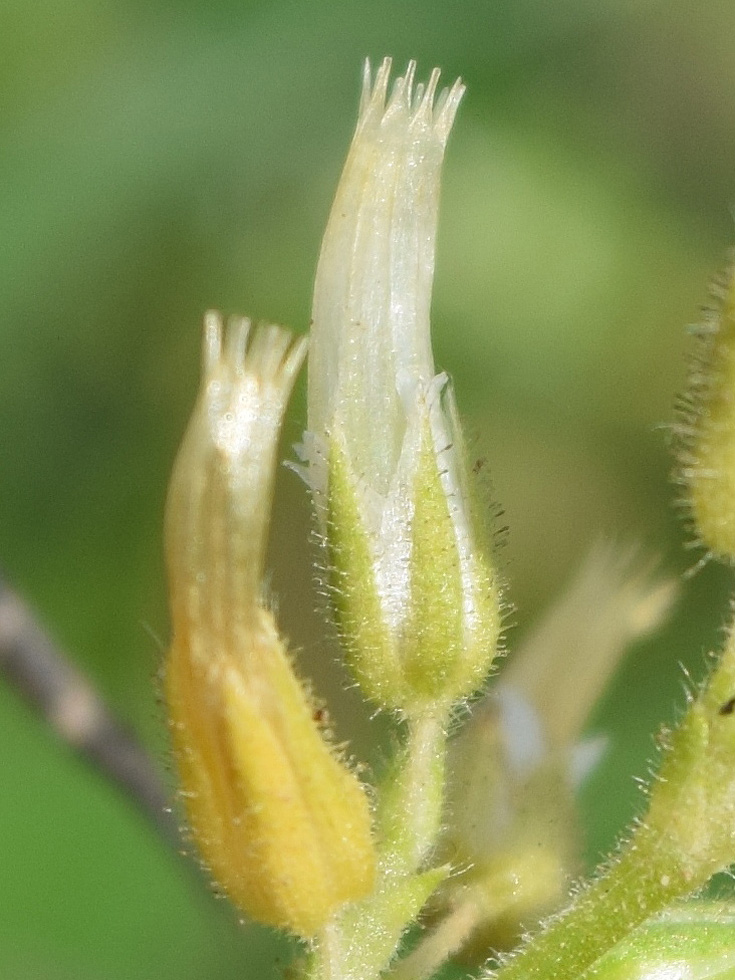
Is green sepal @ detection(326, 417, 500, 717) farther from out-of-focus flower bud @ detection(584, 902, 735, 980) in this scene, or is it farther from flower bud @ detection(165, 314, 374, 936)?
out-of-focus flower bud @ detection(584, 902, 735, 980)

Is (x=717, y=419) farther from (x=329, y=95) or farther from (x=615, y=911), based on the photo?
(x=329, y=95)

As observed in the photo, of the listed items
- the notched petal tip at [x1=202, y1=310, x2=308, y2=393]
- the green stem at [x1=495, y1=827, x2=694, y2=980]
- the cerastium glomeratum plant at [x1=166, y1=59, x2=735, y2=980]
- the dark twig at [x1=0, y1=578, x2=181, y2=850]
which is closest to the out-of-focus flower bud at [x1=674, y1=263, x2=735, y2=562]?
the cerastium glomeratum plant at [x1=166, y1=59, x2=735, y2=980]

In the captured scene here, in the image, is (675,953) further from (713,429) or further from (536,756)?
(713,429)

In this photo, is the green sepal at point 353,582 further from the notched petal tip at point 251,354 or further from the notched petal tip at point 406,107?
the notched petal tip at point 406,107

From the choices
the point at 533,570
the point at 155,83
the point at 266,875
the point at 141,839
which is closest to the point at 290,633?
the point at 141,839

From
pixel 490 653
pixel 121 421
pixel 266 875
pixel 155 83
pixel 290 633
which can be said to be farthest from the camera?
pixel 121 421

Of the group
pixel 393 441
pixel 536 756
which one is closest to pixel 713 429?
pixel 393 441
